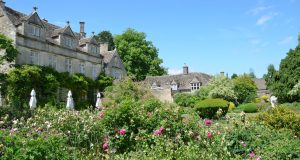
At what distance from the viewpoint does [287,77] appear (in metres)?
40.9

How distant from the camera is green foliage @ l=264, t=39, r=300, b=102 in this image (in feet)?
131

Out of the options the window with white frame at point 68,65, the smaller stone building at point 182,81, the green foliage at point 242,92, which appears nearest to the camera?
the window with white frame at point 68,65

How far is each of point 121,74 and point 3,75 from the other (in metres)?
18.9

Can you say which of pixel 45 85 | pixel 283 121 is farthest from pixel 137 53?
pixel 283 121

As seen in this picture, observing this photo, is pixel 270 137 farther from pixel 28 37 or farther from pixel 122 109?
pixel 28 37

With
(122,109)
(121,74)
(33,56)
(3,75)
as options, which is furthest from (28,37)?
(122,109)

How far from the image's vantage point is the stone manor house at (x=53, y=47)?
3167 cm

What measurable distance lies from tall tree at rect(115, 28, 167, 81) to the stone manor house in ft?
36.2

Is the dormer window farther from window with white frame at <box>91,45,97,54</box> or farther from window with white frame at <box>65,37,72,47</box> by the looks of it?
window with white frame at <box>65,37,72,47</box>

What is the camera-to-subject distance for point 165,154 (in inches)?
336

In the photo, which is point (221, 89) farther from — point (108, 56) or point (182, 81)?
point (182, 81)

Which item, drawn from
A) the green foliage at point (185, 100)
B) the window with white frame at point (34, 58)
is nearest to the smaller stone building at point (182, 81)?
the green foliage at point (185, 100)

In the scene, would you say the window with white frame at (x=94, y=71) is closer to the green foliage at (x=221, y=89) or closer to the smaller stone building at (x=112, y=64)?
the smaller stone building at (x=112, y=64)

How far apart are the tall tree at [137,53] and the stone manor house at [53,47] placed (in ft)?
36.2
